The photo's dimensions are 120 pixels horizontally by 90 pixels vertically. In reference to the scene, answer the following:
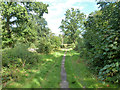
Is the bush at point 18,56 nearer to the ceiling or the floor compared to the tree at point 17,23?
nearer to the floor

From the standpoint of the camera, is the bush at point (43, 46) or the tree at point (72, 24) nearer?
the bush at point (43, 46)

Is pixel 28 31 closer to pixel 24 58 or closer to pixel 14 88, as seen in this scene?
pixel 24 58

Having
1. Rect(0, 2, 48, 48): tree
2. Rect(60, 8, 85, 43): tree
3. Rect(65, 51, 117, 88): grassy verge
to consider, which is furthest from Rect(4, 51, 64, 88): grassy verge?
Rect(60, 8, 85, 43): tree

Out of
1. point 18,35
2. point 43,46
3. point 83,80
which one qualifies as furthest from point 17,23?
point 83,80

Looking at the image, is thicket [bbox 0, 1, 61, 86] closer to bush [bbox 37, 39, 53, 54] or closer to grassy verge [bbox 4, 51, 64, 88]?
bush [bbox 37, 39, 53, 54]

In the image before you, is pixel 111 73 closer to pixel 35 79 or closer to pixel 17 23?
pixel 35 79

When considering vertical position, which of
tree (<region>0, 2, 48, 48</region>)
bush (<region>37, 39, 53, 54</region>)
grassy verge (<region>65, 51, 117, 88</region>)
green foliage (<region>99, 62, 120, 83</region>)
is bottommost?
grassy verge (<region>65, 51, 117, 88</region>)

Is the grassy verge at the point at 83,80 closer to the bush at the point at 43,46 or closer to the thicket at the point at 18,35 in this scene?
the thicket at the point at 18,35

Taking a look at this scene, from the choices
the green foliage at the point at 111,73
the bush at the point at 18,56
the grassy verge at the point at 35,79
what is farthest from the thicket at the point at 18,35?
the green foliage at the point at 111,73

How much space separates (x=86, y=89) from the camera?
10.7 feet

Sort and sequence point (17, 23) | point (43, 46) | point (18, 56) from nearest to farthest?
point (18, 56)
point (17, 23)
point (43, 46)

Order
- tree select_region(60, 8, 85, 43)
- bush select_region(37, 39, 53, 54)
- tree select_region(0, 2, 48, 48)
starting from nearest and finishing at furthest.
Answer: tree select_region(0, 2, 48, 48), bush select_region(37, 39, 53, 54), tree select_region(60, 8, 85, 43)

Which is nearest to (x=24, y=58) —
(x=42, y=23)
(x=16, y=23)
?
(x=16, y=23)

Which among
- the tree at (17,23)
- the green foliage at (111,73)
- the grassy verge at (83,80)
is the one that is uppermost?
the tree at (17,23)
